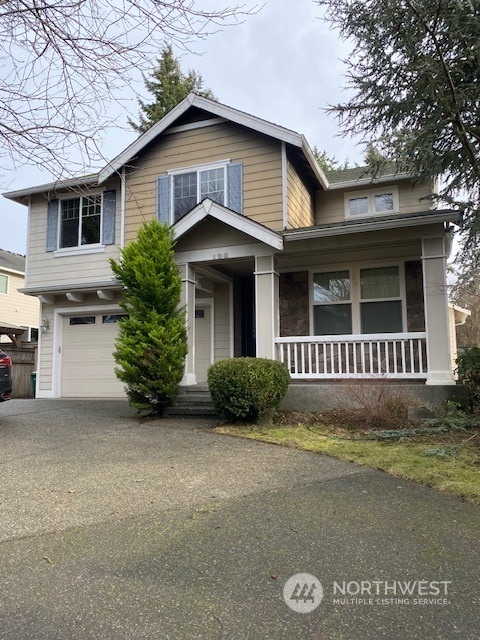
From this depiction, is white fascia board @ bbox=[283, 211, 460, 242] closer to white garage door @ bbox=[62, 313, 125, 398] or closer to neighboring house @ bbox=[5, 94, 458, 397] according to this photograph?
neighboring house @ bbox=[5, 94, 458, 397]

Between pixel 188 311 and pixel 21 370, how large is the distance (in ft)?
26.9

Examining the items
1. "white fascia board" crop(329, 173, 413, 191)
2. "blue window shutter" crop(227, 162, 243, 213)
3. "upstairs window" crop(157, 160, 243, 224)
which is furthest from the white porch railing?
"white fascia board" crop(329, 173, 413, 191)

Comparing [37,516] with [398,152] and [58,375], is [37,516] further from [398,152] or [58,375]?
[58,375]

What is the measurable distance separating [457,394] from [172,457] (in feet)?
15.6

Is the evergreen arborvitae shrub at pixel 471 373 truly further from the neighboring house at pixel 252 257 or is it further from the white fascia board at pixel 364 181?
the white fascia board at pixel 364 181

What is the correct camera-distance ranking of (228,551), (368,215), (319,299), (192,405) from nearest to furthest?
(228,551) → (192,405) → (319,299) → (368,215)

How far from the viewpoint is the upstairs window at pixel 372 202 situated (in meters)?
11.7

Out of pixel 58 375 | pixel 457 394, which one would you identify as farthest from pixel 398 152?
pixel 58 375

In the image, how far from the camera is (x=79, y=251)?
1191cm

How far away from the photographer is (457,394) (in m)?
7.19

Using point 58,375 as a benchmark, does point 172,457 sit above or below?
below

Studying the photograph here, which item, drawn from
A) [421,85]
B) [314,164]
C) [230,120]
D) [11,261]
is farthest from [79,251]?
[11,261]

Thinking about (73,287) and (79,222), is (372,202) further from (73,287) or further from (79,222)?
(73,287)

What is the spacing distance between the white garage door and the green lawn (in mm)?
5903
